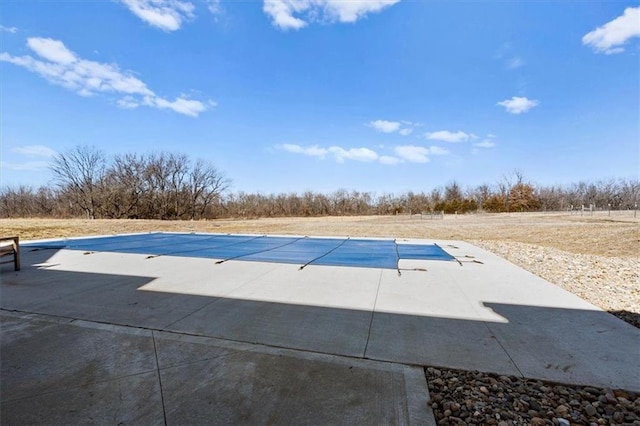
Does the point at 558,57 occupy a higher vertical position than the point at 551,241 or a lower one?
higher

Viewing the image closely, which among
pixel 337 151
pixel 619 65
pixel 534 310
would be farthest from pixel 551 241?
pixel 337 151

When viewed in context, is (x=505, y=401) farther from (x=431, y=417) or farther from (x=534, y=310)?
(x=534, y=310)

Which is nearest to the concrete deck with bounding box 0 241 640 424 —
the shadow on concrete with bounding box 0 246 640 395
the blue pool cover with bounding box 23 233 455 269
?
the shadow on concrete with bounding box 0 246 640 395

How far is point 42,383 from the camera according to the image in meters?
1.73

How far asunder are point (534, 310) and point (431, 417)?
8.08 ft

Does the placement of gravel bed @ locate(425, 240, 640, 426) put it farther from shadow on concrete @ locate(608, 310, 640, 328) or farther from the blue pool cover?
the blue pool cover

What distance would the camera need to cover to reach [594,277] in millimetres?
4914

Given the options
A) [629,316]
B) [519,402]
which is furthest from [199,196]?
[519,402]

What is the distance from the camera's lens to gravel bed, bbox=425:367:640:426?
1475mm

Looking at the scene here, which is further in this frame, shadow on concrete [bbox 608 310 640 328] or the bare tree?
the bare tree

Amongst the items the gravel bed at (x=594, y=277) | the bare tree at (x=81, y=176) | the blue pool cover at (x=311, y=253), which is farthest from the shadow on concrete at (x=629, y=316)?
the bare tree at (x=81, y=176)

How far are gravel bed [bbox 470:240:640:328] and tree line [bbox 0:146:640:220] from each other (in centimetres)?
3311

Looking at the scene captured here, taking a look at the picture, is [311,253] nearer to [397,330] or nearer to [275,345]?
[397,330]

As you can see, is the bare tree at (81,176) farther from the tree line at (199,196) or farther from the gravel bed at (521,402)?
the gravel bed at (521,402)
